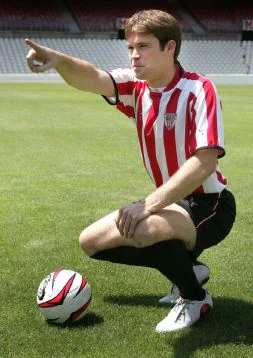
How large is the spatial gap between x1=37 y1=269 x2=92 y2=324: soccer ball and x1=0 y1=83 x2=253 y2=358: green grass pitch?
0.07 metres

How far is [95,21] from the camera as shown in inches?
1693

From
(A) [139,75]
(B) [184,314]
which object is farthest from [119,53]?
(B) [184,314]

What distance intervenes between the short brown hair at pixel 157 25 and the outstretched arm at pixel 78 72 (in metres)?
0.40

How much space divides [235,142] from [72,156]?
3486mm

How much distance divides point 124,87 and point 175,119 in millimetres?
452

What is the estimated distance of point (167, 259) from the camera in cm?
332

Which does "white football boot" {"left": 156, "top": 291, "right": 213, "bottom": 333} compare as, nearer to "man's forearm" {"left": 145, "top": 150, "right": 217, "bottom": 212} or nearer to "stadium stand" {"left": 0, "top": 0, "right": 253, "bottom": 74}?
"man's forearm" {"left": 145, "top": 150, "right": 217, "bottom": 212}

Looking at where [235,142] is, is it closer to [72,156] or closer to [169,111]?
[72,156]

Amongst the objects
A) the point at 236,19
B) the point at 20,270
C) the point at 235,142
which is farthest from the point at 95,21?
the point at 20,270

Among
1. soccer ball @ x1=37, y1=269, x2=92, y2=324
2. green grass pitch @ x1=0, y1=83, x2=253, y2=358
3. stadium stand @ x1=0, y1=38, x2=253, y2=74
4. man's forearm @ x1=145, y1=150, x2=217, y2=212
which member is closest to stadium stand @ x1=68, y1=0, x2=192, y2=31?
stadium stand @ x1=0, y1=38, x2=253, y2=74

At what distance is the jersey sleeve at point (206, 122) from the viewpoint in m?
3.28

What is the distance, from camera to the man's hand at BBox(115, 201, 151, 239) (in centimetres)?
328

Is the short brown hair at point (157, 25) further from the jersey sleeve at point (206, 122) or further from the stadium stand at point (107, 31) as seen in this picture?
the stadium stand at point (107, 31)

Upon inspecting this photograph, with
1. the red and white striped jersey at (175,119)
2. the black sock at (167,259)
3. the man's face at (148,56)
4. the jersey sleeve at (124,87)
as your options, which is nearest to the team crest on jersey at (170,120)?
the red and white striped jersey at (175,119)
